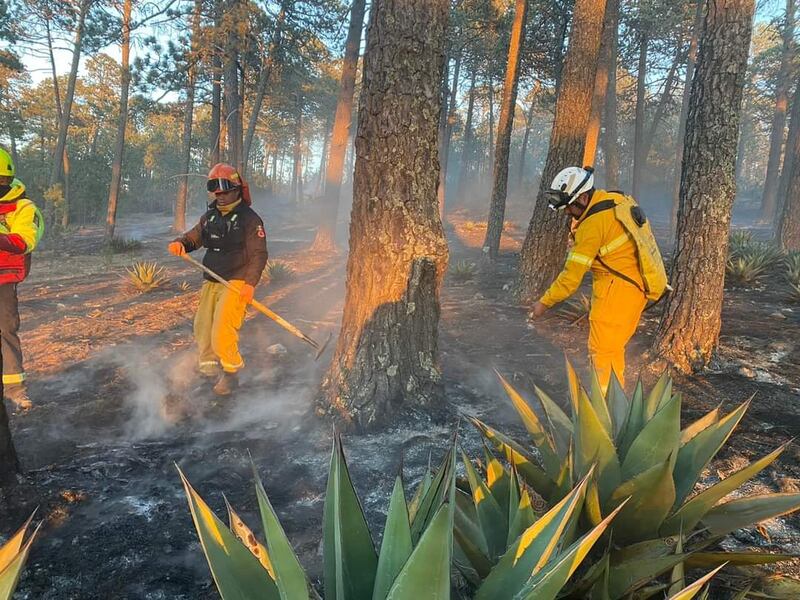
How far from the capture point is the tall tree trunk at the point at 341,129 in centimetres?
1388

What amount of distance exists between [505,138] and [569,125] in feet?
13.9

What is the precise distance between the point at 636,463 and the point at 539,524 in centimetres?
85

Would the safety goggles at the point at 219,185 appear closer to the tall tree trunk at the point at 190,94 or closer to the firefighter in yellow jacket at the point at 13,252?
the firefighter in yellow jacket at the point at 13,252

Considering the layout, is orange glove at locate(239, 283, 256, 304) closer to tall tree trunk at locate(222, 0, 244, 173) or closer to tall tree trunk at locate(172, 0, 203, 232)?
tall tree trunk at locate(172, 0, 203, 232)

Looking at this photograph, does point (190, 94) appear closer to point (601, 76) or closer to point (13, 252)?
point (601, 76)

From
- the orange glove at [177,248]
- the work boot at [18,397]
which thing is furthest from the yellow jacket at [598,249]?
the work boot at [18,397]

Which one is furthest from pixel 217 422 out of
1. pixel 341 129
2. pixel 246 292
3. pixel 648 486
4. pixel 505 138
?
pixel 341 129

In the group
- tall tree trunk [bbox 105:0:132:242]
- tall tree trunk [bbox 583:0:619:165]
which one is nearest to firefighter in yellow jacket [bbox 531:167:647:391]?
tall tree trunk [bbox 583:0:619:165]

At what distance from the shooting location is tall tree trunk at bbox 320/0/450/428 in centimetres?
363

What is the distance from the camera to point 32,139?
3300 cm

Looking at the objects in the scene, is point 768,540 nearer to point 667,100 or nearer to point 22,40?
point 22,40

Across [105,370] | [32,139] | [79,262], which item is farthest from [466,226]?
[32,139]

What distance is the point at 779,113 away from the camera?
2500 centimetres

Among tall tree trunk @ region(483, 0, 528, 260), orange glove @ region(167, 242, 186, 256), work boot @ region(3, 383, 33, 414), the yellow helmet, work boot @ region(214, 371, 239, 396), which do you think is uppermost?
tall tree trunk @ region(483, 0, 528, 260)
